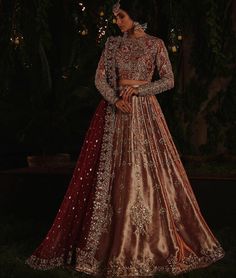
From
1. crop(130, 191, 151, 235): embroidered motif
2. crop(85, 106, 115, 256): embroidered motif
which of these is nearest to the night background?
crop(85, 106, 115, 256): embroidered motif

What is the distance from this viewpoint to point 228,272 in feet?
14.8

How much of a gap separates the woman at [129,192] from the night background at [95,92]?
1091mm

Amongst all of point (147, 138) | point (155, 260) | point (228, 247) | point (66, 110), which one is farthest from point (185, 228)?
point (66, 110)

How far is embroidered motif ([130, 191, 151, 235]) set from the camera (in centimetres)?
424

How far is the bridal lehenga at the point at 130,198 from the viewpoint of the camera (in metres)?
4.23

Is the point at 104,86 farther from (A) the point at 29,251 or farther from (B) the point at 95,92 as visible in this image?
(B) the point at 95,92

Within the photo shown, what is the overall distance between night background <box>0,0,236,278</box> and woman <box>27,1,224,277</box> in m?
1.09

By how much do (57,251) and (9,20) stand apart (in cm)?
359

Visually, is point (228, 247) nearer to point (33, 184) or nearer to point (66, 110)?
point (33, 184)

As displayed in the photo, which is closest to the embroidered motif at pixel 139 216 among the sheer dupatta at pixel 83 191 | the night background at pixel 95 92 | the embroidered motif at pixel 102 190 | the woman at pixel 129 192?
the woman at pixel 129 192

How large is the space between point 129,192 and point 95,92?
4576mm

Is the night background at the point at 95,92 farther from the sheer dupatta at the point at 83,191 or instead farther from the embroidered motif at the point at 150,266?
the embroidered motif at the point at 150,266

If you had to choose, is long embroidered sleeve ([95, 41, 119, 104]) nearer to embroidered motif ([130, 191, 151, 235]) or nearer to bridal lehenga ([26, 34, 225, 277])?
bridal lehenga ([26, 34, 225, 277])

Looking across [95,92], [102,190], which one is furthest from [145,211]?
[95,92]
